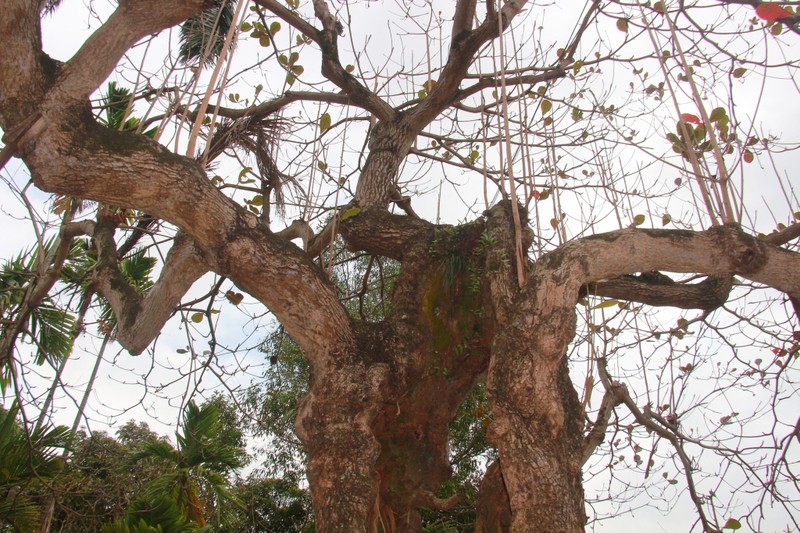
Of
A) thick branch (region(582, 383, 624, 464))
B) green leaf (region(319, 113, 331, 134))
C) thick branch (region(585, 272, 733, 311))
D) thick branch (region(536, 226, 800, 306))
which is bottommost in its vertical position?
thick branch (region(582, 383, 624, 464))

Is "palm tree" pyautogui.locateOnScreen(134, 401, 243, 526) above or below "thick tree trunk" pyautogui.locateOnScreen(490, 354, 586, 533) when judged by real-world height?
above

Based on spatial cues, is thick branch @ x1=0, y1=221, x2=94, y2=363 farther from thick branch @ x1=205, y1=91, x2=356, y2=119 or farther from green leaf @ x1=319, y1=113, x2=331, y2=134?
green leaf @ x1=319, y1=113, x2=331, y2=134

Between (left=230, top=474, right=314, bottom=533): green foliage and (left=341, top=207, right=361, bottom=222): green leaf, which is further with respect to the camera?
(left=230, top=474, right=314, bottom=533): green foliage

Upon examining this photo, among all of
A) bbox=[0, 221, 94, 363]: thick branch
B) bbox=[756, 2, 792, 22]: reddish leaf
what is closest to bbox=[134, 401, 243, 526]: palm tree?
bbox=[0, 221, 94, 363]: thick branch

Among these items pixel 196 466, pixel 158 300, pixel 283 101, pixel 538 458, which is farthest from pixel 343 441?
pixel 196 466

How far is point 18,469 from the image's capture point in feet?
16.1

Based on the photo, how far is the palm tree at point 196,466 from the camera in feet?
18.8

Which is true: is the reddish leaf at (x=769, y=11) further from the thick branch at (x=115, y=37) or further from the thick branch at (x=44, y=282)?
the thick branch at (x=44, y=282)

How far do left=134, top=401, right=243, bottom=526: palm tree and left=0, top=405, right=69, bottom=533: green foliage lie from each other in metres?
0.96

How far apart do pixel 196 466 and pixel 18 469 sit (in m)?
1.65

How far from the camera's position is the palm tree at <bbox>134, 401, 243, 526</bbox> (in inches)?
226

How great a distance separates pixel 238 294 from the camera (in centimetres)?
379

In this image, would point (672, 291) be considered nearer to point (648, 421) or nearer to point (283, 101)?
point (648, 421)

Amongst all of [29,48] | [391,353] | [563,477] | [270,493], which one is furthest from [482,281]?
[270,493]
